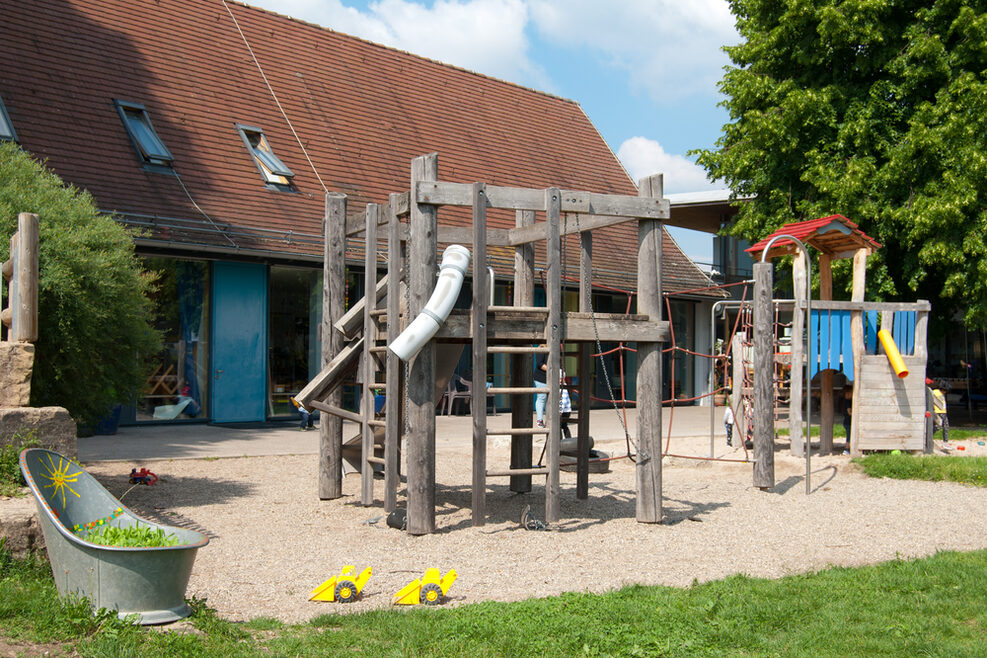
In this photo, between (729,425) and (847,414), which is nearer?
(847,414)

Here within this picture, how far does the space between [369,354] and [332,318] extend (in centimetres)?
95

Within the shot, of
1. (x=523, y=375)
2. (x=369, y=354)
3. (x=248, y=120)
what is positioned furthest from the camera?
(x=248, y=120)

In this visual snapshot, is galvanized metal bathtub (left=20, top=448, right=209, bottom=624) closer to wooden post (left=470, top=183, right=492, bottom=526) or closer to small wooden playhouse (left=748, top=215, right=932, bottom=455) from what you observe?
wooden post (left=470, top=183, right=492, bottom=526)

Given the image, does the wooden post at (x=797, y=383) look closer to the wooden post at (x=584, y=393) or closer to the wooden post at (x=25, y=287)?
the wooden post at (x=584, y=393)

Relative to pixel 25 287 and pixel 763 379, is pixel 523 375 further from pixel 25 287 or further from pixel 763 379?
pixel 25 287

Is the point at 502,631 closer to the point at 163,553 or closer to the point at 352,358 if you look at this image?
the point at 163,553

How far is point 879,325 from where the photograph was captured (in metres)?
14.2

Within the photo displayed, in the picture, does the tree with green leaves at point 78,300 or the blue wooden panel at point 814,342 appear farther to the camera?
the blue wooden panel at point 814,342

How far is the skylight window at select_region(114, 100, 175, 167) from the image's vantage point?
17344 mm

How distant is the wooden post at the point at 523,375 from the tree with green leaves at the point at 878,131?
10566 mm

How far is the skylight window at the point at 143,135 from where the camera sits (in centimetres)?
1734

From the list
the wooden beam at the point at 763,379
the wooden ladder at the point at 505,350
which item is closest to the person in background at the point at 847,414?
the wooden beam at the point at 763,379

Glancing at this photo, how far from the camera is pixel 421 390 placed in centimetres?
796

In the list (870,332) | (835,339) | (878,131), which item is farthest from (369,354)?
(878,131)
